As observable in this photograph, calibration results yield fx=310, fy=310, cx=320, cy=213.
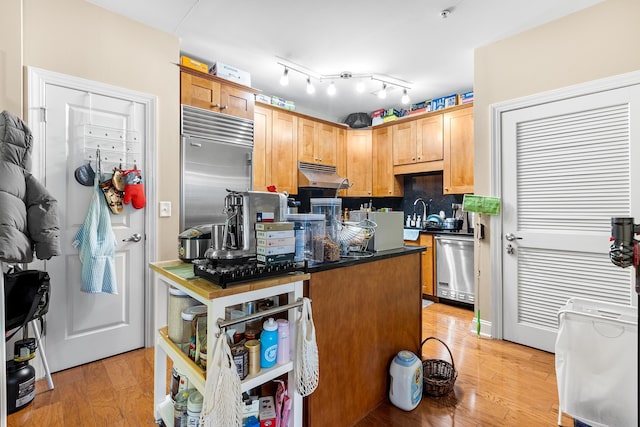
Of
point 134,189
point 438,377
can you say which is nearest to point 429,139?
point 438,377

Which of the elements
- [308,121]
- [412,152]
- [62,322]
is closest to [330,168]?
[308,121]

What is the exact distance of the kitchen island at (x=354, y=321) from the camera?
1.46 metres

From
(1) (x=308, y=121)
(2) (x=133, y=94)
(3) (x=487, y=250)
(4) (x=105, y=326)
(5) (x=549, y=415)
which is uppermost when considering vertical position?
(1) (x=308, y=121)

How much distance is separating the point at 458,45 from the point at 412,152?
168cm

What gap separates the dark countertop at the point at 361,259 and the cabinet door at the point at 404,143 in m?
2.68

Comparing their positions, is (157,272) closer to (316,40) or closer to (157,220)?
(157,220)

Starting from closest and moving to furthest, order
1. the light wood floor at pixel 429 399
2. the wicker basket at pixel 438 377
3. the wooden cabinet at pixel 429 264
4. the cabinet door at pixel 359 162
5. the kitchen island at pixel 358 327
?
the kitchen island at pixel 358 327 < the light wood floor at pixel 429 399 < the wicker basket at pixel 438 377 < the wooden cabinet at pixel 429 264 < the cabinet door at pixel 359 162

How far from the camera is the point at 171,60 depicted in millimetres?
2754

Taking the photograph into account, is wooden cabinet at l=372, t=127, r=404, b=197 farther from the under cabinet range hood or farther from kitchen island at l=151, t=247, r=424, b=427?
kitchen island at l=151, t=247, r=424, b=427

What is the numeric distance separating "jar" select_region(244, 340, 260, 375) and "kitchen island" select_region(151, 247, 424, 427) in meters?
0.22

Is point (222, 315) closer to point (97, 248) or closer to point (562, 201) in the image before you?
point (97, 248)

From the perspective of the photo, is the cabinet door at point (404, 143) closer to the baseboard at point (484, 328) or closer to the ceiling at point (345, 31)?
the ceiling at point (345, 31)

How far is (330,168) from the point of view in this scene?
473 centimetres

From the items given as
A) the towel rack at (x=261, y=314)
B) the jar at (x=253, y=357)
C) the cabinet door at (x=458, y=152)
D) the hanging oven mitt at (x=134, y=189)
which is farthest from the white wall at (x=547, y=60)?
the hanging oven mitt at (x=134, y=189)
